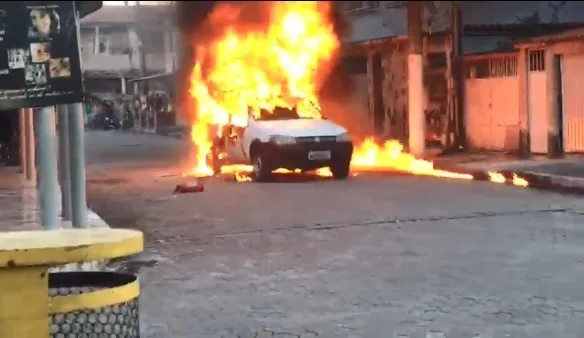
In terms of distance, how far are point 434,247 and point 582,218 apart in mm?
2825

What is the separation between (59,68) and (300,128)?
1200 cm

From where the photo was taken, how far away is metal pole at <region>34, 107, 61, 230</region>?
711 centimetres

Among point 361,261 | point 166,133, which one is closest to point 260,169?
point 361,261

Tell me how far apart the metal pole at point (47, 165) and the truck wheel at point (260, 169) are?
410 inches

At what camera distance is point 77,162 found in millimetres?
8258

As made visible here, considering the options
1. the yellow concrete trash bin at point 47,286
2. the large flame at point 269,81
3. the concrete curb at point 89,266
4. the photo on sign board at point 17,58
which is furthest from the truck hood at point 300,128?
the yellow concrete trash bin at point 47,286

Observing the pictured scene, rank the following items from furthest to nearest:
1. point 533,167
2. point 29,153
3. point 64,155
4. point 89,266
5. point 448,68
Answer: point 448,68, point 29,153, point 533,167, point 64,155, point 89,266

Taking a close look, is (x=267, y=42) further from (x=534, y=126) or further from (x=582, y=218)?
(x=582, y=218)

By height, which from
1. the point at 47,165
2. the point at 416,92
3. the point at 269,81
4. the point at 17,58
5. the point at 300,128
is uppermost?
the point at 269,81

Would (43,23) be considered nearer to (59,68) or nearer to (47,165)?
(59,68)

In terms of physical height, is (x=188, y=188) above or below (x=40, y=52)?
below

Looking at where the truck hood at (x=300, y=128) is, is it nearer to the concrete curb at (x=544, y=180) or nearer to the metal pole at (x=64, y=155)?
the concrete curb at (x=544, y=180)

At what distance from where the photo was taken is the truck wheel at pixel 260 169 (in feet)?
59.2

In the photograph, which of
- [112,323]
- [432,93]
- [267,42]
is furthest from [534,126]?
[112,323]
